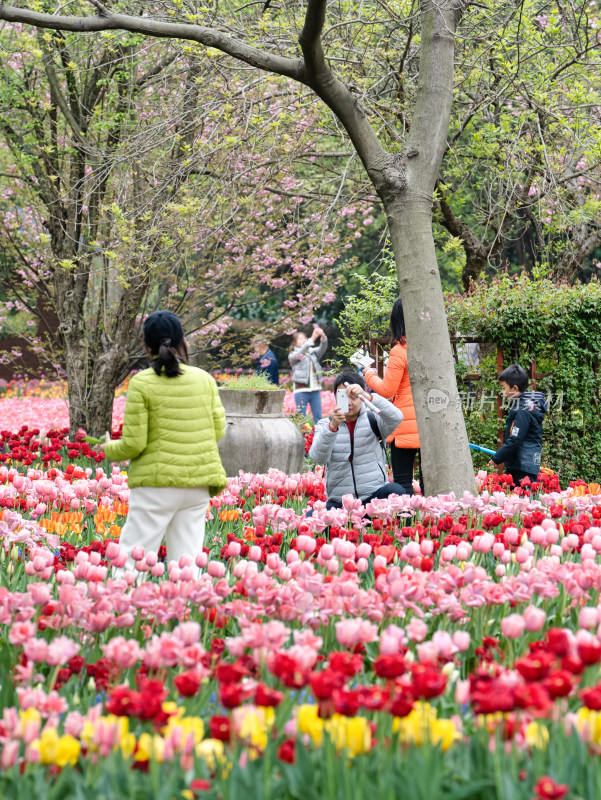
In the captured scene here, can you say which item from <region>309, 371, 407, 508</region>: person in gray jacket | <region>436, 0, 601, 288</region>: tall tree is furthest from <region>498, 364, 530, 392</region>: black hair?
<region>309, 371, 407, 508</region>: person in gray jacket

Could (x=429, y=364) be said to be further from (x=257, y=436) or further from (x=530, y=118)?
(x=530, y=118)

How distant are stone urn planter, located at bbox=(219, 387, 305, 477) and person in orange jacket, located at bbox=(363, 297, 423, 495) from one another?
1678 mm

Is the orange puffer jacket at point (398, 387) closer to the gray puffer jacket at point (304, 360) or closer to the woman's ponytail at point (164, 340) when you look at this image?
the woman's ponytail at point (164, 340)

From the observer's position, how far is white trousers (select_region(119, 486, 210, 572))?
3969mm

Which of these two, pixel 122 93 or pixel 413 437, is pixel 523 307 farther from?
pixel 122 93

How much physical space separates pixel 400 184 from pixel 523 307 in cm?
277

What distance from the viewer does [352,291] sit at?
979 inches

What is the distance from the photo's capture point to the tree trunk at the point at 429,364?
18.1 feet

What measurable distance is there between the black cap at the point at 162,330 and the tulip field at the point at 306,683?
3.22 feet

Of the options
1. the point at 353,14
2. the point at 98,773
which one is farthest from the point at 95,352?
the point at 98,773

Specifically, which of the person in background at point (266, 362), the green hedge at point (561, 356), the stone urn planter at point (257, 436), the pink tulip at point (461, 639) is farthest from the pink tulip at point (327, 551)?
the person in background at point (266, 362)

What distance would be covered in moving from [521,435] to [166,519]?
3241mm

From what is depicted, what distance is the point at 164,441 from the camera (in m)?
3.95

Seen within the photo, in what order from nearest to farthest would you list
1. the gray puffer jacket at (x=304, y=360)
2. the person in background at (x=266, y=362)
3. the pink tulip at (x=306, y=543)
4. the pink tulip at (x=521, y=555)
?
the pink tulip at (x=521, y=555), the pink tulip at (x=306, y=543), the person in background at (x=266, y=362), the gray puffer jacket at (x=304, y=360)
